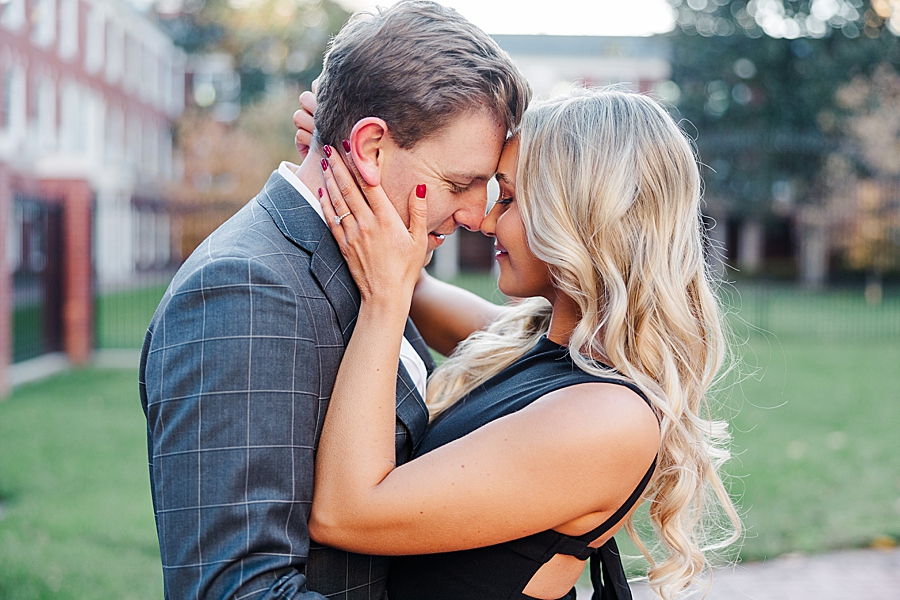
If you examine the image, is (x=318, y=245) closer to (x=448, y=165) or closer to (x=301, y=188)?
(x=301, y=188)

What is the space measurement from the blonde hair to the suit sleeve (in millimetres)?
843

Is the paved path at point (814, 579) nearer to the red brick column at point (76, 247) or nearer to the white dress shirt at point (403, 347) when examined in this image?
the white dress shirt at point (403, 347)

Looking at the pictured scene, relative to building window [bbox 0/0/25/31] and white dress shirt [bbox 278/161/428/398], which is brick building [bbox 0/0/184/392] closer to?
building window [bbox 0/0/25/31]

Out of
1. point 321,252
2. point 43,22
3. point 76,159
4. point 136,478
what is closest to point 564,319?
point 321,252

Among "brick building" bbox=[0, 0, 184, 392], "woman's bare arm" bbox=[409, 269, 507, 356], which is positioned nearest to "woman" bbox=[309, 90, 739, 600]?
"woman's bare arm" bbox=[409, 269, 507, 356]

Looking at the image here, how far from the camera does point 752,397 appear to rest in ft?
33.0

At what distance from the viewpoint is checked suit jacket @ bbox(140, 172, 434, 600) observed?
1622 millimetres

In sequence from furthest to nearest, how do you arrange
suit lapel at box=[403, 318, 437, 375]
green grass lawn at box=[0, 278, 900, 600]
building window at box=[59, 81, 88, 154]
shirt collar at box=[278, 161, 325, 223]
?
building window at box=[59, 81, 88, 154], green grass lawn at box=[0, 278, 900, 600], suit lapel at box=[403, 318, 437, 375], shirt collar at box=[278, 161, 325, 223]

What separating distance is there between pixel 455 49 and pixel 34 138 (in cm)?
2946

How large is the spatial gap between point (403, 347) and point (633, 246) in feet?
2.53

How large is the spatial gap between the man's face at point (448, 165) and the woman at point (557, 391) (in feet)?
0.28

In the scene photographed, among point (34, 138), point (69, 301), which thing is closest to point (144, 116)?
point (34, 138)

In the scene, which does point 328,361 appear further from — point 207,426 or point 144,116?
point 144,116

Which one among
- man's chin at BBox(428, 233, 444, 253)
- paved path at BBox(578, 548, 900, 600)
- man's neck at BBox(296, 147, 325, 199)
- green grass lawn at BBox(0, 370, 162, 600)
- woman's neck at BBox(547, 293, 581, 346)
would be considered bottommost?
green grass lawn at BBox(0, 370, 162, 600)
